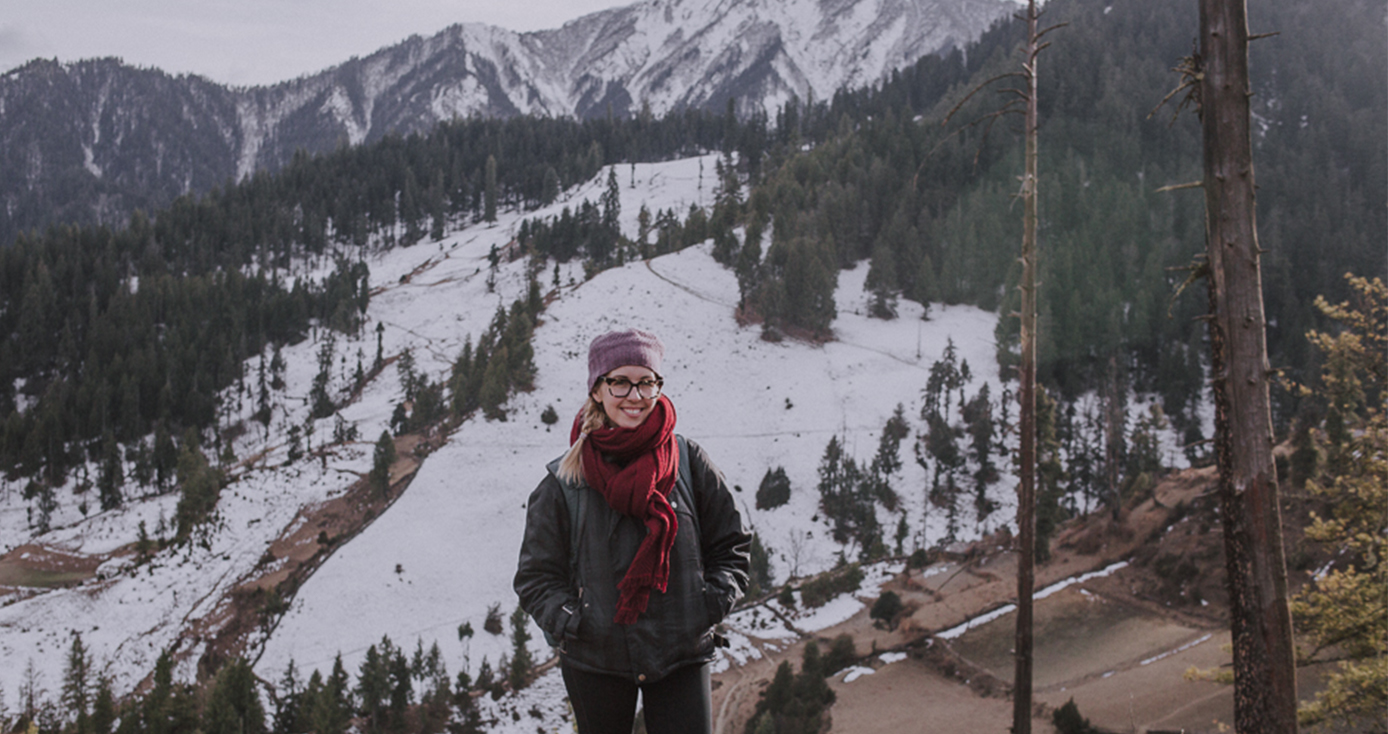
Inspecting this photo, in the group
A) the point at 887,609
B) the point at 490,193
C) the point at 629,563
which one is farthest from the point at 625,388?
the point at 490,193

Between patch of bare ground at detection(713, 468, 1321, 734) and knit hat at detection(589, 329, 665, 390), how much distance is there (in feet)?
50.6

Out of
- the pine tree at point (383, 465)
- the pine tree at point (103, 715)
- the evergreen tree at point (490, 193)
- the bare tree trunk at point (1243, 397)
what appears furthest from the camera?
the evergreen tree at point (490, 193)

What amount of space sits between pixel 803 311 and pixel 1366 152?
91.4m

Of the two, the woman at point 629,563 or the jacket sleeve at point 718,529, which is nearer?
the woman at point 629,563

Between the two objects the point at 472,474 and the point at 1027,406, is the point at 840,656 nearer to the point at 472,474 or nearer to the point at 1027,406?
the point at 1027,406

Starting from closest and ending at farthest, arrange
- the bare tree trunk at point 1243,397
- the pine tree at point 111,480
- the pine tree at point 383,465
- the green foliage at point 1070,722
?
the bare tree trunk at point 1243,397 < the green foliage at point 1070,722 < the pine tree at point 383,465 < the pine tree at point 111,480

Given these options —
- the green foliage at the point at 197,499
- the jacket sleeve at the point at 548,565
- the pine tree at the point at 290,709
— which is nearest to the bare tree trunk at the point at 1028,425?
the jacket sleeve at the point at 548,565

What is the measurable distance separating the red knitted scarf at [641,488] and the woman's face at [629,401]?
6cm

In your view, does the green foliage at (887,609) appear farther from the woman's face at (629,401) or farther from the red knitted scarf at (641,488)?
the woman's face at (629,401)

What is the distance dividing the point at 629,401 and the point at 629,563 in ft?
2.46

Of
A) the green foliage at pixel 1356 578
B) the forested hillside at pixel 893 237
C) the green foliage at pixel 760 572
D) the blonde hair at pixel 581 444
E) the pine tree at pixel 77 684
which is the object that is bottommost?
the pine tree at pixel 77 684

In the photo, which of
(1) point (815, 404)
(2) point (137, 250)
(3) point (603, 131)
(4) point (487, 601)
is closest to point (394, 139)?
(3) point (603, 131)

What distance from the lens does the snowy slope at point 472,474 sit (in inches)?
1703

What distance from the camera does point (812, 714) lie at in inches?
893
